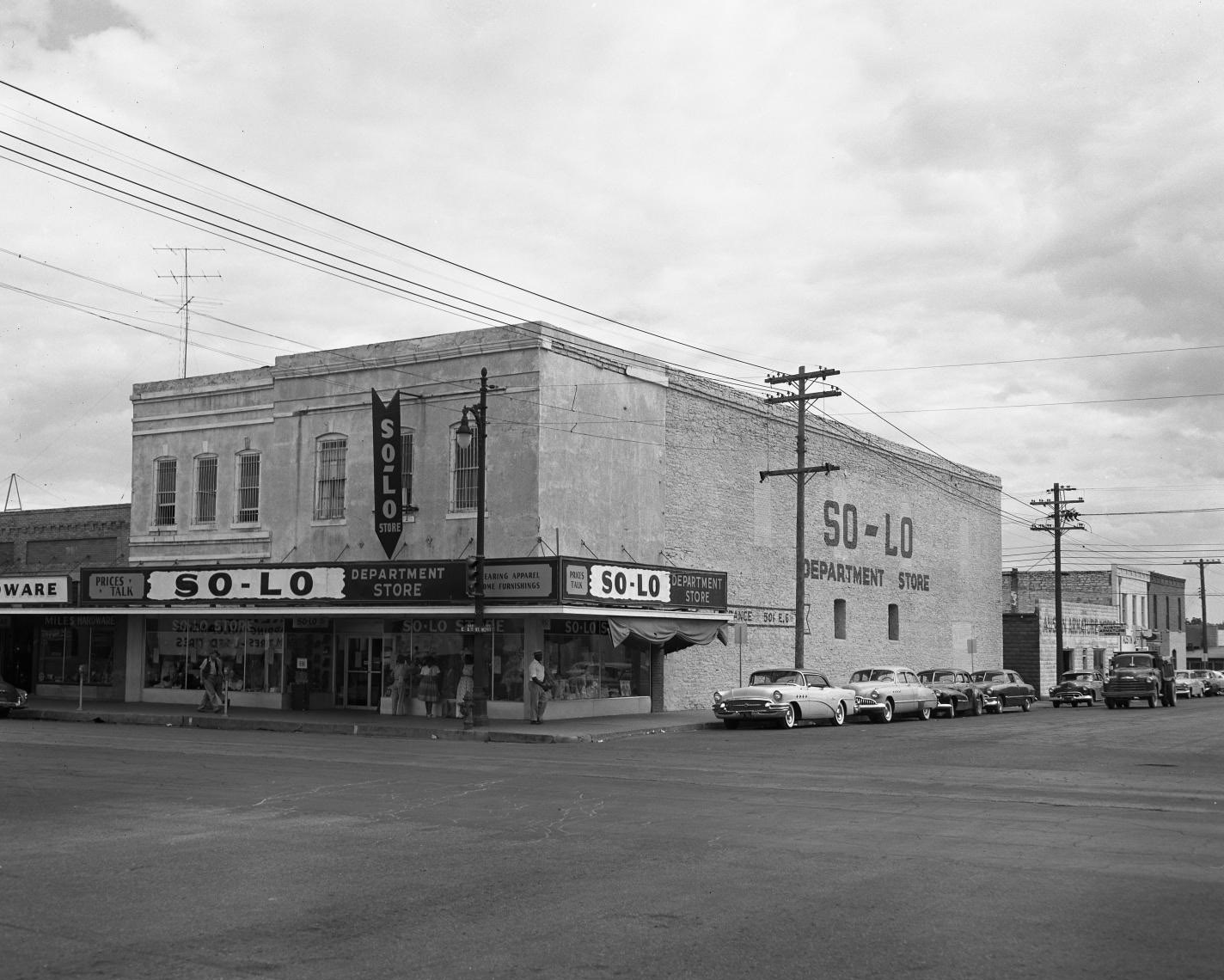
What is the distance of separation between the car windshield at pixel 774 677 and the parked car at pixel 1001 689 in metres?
11.7

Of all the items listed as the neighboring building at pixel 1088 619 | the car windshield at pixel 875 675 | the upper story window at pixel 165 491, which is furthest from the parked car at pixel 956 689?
the upper story window at pixel 165 491

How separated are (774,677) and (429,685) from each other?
8577mm

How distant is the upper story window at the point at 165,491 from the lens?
3900 centimetres

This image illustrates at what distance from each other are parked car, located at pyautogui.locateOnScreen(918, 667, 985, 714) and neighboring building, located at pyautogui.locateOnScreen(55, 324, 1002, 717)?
5.23 meters

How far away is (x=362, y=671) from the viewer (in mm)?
34719

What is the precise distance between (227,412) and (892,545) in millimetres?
25449

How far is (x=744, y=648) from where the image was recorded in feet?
131

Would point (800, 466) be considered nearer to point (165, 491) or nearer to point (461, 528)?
point (461, 528)

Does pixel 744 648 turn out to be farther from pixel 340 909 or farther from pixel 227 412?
pixel 340 909

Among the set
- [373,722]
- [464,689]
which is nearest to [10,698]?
[373,722]

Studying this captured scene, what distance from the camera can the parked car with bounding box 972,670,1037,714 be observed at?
41.2 metres

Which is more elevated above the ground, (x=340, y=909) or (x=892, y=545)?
(x=892, y=545)

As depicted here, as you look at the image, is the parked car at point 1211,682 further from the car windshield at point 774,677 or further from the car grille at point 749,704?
the car grille at point 749,704

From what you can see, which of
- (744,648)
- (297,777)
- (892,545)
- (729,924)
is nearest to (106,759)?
(297,777)
